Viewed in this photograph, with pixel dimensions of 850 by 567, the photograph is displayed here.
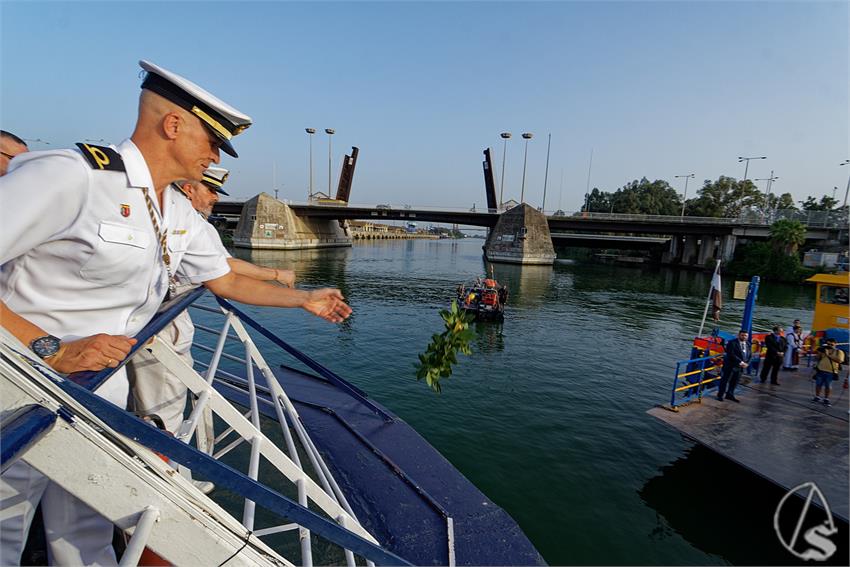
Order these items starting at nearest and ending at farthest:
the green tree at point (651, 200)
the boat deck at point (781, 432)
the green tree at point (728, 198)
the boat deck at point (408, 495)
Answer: the boat deck at point (408, 495) → the boat deck at point (781, 432) → the green tree at point (728, 198) → the green tree at point (651, 200)

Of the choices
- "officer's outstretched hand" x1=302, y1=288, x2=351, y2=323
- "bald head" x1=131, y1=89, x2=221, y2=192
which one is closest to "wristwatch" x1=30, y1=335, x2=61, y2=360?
"bald head" x1=131, y1=89, x2=221, y2=192

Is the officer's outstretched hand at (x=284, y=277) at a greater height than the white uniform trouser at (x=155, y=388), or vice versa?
the officer's outstretched hand at (x=284, y=277)

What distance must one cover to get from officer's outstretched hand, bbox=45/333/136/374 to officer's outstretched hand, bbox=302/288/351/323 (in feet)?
4.47

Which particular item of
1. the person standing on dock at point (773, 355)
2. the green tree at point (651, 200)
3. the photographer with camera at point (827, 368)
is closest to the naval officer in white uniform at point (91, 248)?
the photographer with camera at point (827, 368)

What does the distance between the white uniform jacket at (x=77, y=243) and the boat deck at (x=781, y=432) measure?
9.56 metres

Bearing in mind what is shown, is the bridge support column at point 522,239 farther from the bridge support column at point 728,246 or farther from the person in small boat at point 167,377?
the person in small boat at point 167,377

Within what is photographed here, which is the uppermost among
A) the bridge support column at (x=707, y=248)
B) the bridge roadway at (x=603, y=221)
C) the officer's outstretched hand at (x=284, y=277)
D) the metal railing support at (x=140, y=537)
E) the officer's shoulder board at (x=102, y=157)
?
the bridge roadway at (x=603, y=221)

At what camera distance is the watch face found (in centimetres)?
127

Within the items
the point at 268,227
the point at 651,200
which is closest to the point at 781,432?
the point at 268,227

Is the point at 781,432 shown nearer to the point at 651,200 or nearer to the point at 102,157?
the point at 102,157

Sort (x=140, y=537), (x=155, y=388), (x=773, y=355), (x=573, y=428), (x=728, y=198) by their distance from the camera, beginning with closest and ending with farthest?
(x=140, y=537) < (x=155, y=388) < (x=573, y=428) < (x=773, y=355) < (x=728, y=198)

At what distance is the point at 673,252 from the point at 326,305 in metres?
81.5

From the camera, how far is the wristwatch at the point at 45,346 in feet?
4.17

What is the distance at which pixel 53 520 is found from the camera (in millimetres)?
1630
